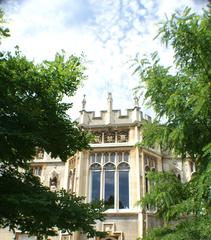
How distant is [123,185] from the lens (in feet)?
54.1

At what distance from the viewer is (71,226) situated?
22.3 feet

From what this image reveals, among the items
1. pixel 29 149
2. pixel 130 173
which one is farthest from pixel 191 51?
pixel 130 173

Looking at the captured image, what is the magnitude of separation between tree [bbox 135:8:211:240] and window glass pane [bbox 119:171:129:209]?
6.98 m

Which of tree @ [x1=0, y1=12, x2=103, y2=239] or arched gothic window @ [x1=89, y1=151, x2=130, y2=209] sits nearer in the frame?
tree @ [x1=0, y1=12, x2=103, y2=239]

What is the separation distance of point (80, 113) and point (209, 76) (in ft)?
37.4

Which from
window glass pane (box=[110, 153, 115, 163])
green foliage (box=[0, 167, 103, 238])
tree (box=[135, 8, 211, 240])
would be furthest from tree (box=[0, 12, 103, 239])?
window glass pane (box=[110, 153, 115, 163])

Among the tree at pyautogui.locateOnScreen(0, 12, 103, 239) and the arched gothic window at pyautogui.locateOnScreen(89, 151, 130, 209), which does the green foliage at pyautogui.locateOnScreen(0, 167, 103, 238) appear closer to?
the tree at pyautogui.locateOnScreen(0, 12, 103, 239)

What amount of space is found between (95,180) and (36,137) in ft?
34.1

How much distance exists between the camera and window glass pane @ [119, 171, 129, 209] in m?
16.0

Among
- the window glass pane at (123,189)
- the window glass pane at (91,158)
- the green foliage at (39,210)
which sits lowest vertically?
the green foliage at (39,210)

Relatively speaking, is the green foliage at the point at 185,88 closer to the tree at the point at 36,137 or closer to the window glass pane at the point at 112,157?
the tree at the point at 36,137

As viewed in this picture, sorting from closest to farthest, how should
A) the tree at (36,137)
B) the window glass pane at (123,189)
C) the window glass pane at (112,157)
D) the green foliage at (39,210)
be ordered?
the green foliage at (39,210) → the tree at (36,137) → the window glass pane at (123,189) → the window glass pane at (112,157)

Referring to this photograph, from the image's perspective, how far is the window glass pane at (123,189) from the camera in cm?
1597

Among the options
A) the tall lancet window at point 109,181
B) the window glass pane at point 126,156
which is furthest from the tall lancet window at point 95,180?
the window glass pane at point 126,156
